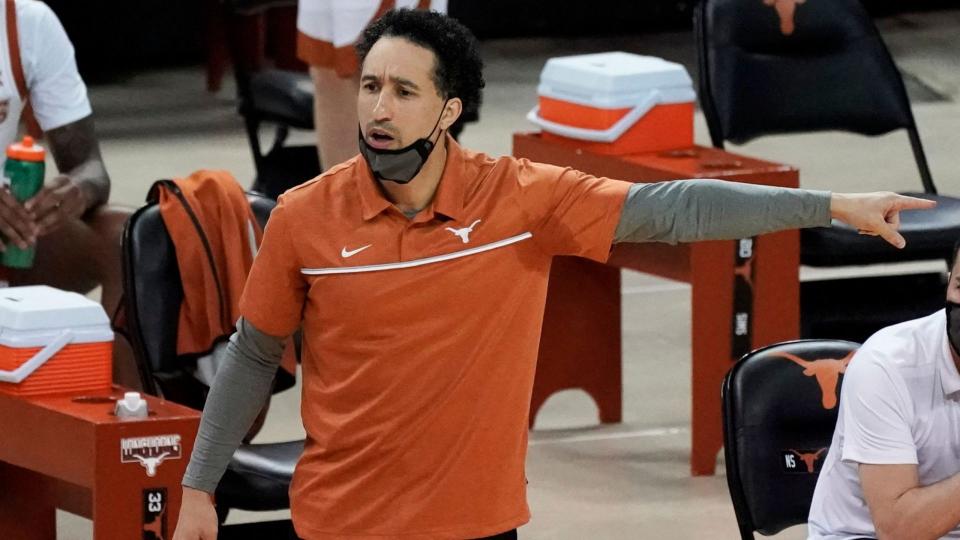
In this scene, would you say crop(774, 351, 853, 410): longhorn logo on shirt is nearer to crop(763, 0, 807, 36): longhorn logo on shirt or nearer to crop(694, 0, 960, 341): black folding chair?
crop(694, 0, 960, 341): black folding chair

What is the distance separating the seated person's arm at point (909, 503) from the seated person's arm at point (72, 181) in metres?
2.42

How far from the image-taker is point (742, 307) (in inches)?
209

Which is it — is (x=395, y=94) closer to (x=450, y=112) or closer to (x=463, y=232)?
(x=450, y=112)

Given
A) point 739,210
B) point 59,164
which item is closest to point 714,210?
point 739,210

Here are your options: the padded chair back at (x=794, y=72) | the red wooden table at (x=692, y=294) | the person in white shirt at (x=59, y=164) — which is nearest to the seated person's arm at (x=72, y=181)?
the person in white shirt at (x=59, y=164)

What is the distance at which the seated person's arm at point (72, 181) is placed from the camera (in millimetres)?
4984

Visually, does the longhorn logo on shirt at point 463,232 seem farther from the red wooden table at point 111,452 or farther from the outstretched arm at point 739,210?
the red wooden table at point 111,452

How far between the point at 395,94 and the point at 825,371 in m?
1.19

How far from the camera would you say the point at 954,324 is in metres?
3.30

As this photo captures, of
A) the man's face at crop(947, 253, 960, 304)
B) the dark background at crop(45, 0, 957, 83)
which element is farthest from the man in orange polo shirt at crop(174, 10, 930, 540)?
the dark background at crop(45, 0, 957, 83)

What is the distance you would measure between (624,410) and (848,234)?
2.87ft

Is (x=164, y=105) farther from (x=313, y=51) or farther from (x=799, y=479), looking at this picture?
(x=799, y=479)

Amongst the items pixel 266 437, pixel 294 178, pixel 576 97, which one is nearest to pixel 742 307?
pixel 576 97

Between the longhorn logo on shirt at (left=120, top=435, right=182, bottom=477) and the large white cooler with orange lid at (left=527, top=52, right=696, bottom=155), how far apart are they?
1994mm
